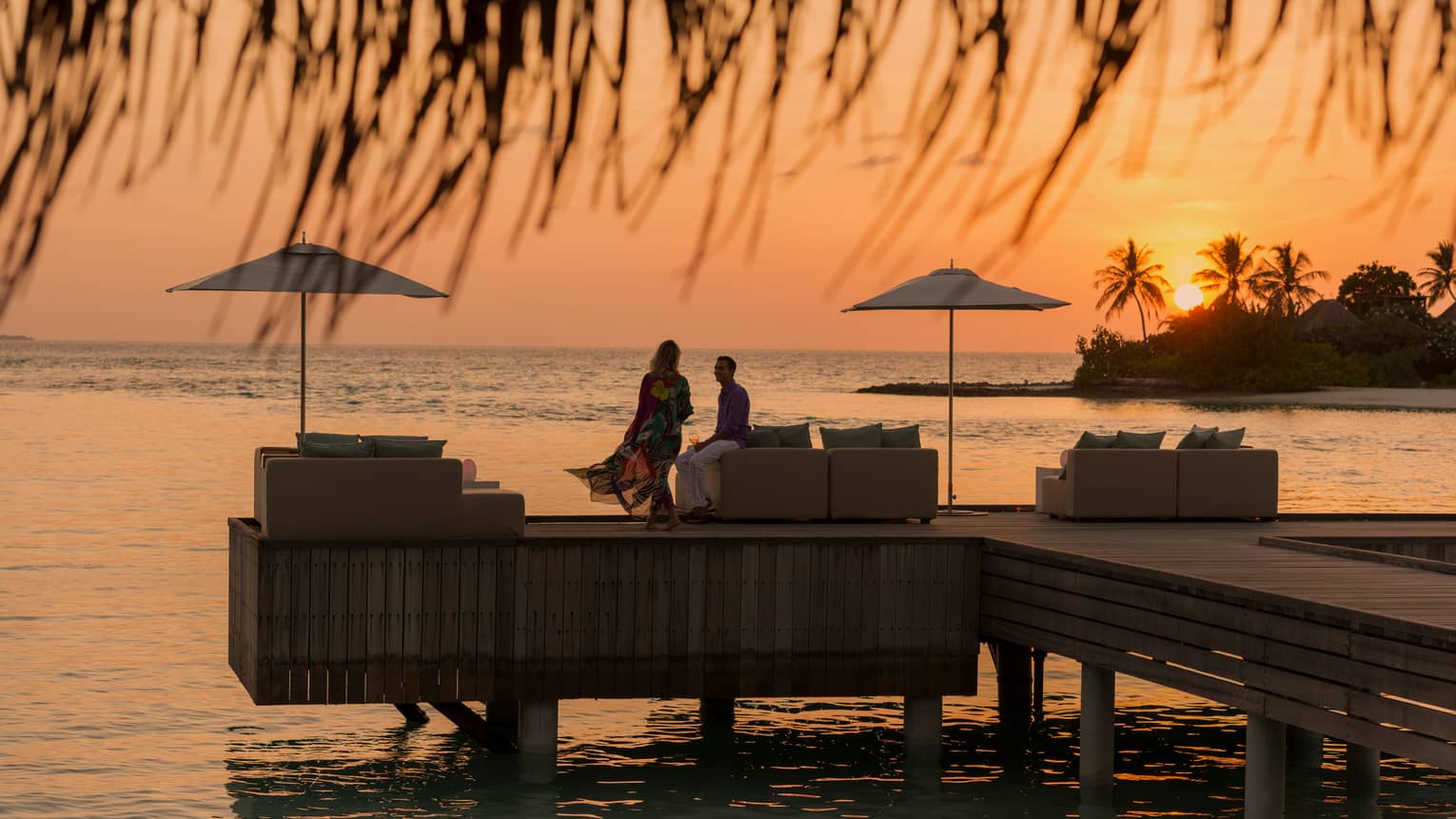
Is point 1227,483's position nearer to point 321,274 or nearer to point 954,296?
point 954,296

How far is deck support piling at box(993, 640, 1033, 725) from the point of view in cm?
1400

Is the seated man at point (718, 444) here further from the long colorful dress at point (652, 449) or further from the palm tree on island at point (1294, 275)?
the palm tree on island at point (1294, 275)

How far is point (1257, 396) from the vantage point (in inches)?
3179

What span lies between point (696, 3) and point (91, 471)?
46214 millimetres

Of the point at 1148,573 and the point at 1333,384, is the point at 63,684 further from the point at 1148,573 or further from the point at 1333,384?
the point at 1333,384

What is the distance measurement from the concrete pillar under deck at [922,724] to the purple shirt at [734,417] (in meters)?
2.12

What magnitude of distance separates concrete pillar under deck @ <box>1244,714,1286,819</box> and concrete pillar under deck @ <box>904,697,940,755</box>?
310 centimetres

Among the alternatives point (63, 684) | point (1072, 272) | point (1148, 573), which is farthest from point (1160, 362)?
point (1072, 272)

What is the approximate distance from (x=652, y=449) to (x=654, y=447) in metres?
0.02

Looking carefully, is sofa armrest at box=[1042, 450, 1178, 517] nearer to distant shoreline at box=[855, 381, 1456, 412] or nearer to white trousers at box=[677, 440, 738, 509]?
white trousers at box=[677, 440, 738, 509]

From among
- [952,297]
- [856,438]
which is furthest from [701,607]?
[952,297]

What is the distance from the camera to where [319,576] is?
379 inches

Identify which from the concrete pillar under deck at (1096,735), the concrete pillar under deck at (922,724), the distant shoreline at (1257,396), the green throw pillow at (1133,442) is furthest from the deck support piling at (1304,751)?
the distant shoreline at (1257,396)

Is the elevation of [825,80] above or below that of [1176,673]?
above
